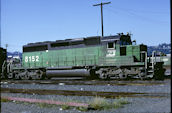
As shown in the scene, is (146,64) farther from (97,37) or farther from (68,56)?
(68,56)

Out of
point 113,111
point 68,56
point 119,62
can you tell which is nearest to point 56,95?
point 113,111

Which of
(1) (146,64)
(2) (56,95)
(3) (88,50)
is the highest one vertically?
(3) (88,50)

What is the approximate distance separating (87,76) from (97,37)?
2.94 meters

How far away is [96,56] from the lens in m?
15.4

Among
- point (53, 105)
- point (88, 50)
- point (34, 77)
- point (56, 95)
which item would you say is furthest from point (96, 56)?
point (53, 105)

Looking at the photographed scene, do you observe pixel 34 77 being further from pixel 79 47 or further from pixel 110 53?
pixel 110 53

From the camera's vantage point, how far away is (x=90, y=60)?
15.7m

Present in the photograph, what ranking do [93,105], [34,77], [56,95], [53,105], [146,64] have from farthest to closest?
[34,77] → [146,64] → [56,95] → [53,105] → [93,105]

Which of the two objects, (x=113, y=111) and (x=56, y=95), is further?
(x=56, y=95)

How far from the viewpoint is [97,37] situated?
1552 cm

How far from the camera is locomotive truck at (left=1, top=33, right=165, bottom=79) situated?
1419 cm

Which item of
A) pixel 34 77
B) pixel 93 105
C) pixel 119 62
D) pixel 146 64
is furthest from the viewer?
pixel 34 77

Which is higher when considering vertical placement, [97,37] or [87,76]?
[97,37]

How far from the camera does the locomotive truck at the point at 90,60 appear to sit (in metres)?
14.2
